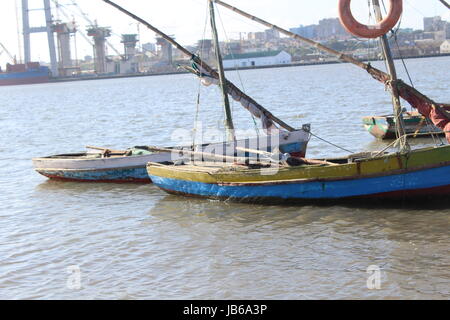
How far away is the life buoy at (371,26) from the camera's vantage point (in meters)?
16.3

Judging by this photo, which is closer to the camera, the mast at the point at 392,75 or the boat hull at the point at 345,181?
the boat hull at the point at 345,181

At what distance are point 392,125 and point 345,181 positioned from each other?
12304mm

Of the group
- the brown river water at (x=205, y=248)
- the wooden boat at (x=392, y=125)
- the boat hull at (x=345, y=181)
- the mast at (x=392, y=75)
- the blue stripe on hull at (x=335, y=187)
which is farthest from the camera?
the wooden boat at (x=392, y=125)

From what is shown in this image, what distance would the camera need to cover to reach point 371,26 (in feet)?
53.8

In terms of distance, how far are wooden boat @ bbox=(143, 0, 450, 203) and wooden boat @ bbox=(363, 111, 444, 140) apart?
9671mm

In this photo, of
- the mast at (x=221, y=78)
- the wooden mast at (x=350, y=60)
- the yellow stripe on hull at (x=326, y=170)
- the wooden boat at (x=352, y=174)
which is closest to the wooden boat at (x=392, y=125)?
the mast at (x=221, y=78)

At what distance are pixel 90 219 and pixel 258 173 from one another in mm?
4864

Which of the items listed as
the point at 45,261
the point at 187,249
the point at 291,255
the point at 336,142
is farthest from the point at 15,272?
the point at 336,142

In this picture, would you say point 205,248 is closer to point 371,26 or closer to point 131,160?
point 371,26

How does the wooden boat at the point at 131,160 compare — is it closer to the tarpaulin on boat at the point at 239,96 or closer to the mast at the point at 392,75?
the tarpaulin on boat at the point at 239,96

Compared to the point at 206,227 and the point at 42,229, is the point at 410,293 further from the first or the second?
the point at 42,229

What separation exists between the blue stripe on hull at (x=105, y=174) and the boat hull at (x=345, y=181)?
13.4 feet

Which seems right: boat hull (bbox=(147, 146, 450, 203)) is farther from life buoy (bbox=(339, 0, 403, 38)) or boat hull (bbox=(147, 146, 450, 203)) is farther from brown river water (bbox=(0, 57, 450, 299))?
life buoy (bbox=(339, 0, 403, 38))

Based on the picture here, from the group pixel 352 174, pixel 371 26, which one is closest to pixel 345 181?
pixel 352 174
